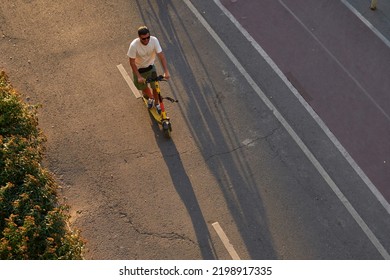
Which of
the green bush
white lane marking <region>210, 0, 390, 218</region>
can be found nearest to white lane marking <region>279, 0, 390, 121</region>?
white lane marking <region>210, 0, 390, 218</region>

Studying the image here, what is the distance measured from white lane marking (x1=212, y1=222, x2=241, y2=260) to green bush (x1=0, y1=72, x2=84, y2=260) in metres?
3.02

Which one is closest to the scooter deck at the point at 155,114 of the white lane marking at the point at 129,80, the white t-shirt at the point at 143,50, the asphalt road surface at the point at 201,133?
the asphalt road surface at the point at 201,133

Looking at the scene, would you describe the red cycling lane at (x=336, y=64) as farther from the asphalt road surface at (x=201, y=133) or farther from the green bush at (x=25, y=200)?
the green bush at (x=25, y=200)

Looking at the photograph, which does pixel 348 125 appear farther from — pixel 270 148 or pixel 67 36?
pixel 67 36

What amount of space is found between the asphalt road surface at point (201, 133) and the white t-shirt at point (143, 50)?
1512 millimetres

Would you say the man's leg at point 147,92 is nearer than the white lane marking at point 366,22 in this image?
Yes

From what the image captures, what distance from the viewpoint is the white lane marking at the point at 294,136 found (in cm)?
1147

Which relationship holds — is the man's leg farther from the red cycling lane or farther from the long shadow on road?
the red cycling lane

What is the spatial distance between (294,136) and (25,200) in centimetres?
575

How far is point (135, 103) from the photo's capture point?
13.0 metres

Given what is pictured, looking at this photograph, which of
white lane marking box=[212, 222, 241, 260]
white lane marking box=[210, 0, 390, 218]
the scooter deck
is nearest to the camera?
white lane marking box=[212, 222, 241, 260]

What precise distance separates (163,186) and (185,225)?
34.7 inches

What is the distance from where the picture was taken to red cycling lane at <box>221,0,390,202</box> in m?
12.6

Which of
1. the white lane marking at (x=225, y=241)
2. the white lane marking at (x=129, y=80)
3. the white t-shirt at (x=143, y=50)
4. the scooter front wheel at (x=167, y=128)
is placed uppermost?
the white t-shirt at (x=143, y=50)
